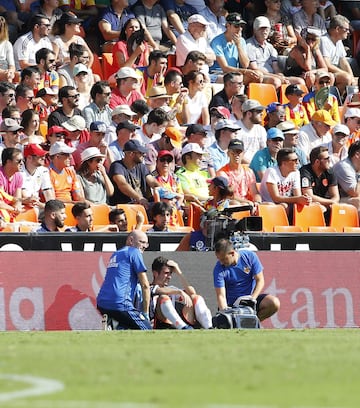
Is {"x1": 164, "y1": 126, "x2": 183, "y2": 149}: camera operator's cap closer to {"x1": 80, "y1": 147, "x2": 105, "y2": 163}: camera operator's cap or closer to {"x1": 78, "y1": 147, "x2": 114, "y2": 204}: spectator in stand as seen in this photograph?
{"x1": 78, "y1": 147, "x2": 114, "y2": 204}: spectator in stand

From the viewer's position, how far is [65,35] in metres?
18.6

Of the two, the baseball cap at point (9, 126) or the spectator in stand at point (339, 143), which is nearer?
the baseball cap at point (9, 126)

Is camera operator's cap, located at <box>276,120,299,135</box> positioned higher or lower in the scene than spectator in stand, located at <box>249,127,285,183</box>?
higher

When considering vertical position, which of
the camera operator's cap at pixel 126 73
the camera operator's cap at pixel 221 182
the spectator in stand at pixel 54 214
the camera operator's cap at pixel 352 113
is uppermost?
the camera operator's cap at pixel 126 73

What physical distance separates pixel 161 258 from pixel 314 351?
5.49 m

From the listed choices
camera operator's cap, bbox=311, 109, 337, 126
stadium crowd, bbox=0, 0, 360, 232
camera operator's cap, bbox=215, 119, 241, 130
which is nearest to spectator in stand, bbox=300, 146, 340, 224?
stadium crowd, bbox=0, 0, 360, 232

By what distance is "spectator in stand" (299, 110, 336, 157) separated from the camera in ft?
61.2

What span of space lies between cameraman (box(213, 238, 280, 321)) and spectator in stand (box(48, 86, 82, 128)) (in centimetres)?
381

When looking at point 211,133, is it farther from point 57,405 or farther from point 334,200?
point 57,405

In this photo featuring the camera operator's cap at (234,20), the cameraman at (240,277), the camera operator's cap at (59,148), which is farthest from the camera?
the camera operator's cap at (234,20)

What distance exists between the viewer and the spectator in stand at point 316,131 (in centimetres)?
1866

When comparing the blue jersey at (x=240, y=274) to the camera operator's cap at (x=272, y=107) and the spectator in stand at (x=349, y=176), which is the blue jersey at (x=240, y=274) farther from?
the camera operator's cap at (x=272, y=107)

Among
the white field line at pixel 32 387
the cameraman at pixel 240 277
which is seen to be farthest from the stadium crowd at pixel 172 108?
the white field line at pixel 32 387

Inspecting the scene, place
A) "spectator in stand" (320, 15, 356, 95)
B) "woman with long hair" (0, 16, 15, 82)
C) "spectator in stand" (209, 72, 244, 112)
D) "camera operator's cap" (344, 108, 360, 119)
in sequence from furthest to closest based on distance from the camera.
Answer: "spectator in stand" (320, 15, 356, 95) → "camera operator's cap" (344, 108, 360, 119) → "spectator in stand" (209, 72, 244, 112) → "woman with long hair" (0, 16, 15, 82)
